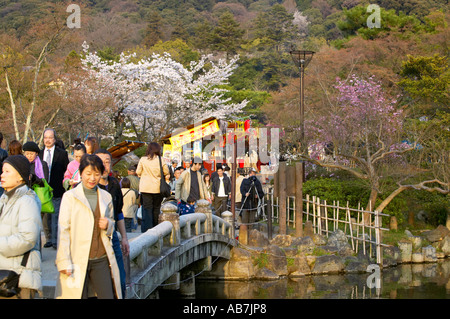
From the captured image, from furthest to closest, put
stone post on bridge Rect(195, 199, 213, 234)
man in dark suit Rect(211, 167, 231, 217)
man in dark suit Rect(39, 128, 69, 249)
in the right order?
man in dark suit Rect(211, 167, 231, 217) < stone post on bridge Rect(195, 199, 213, 234) < man in dark suit Rect(39, 128, 69, 249)

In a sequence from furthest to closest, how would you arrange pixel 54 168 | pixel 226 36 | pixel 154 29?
pixel 154 29, pixel 226 36, pixel 54 168

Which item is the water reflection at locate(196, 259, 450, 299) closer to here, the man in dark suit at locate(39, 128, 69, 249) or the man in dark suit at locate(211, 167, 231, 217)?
the man in dark suit at locate(211, 167, 231, 217)

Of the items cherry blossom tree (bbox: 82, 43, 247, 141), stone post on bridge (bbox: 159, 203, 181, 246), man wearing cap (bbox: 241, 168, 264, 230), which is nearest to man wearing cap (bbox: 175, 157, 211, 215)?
stone post on bridge (bbox: 159, 203, 181, 246)

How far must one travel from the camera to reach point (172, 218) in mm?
8820

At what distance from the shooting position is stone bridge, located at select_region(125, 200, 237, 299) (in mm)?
6980

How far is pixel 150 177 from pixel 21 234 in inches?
175

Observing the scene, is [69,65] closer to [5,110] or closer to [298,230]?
[5,110]

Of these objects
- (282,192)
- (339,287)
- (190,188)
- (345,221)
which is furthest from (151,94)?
(190,188)

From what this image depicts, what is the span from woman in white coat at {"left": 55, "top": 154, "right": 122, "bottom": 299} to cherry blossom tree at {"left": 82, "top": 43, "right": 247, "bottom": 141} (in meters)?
22.7

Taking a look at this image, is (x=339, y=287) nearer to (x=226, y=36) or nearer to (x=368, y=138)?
(x=368, y=138)

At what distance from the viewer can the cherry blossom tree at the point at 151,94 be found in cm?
2867

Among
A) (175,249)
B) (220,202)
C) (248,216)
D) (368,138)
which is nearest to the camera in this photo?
(175,249)

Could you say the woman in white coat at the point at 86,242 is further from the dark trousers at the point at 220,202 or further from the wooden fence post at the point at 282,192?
the wooden fence post at the point at 282,192

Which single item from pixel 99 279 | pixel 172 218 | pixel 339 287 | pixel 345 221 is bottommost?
pixel 339 287
